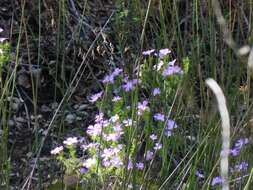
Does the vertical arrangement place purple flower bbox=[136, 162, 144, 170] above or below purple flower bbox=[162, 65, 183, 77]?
below

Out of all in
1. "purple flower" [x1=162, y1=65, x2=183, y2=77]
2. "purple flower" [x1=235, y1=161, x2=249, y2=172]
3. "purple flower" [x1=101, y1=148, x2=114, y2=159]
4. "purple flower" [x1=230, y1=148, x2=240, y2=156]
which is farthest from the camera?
"purple flower" [x1=162, y1=65, x2=183, y2=77]

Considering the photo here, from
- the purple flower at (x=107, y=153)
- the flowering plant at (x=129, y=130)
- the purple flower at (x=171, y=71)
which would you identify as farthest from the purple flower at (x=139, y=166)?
the purple flower at (x=171, y=71)

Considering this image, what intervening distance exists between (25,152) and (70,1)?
1.02 metres

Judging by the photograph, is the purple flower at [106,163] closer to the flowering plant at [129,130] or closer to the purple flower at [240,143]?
the flowering plant at [129,130]

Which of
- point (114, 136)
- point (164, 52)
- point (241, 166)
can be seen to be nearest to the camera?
point (241, 166)

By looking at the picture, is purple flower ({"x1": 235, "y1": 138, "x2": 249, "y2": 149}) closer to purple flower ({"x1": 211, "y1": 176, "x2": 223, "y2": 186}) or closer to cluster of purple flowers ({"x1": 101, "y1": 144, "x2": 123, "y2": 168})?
purple flower ({"x1": 211, "y1": 176, "x2": 223, "y2": 186})

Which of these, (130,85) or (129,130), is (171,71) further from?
Answer: (129,130)

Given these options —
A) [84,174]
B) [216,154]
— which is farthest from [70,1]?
[216,154]

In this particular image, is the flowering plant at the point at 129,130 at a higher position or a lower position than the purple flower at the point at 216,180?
higher

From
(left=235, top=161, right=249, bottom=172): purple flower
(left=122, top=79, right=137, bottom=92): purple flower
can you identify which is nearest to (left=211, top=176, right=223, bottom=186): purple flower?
(left=235, top=161, right=249, bottom=172): purple flower

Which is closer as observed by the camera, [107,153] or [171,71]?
[107,153]

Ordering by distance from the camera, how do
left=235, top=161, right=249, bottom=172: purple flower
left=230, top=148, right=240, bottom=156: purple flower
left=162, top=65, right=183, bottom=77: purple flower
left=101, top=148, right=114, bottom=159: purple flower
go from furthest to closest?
left=162, top=65, right=183, bottom=77: purple flower → left=230, top=148, right=240, bottom=156: purple flower → left=101, top=148, right=114, bottom=159: purple flower → left=235, top=161, right=249, bottom=172: purple flower

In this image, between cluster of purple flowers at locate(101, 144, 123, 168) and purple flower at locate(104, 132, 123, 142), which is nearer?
cluster of purple flowers at locate(101, 144, 123, 168)

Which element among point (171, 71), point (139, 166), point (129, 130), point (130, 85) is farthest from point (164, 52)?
point (139, 166)
